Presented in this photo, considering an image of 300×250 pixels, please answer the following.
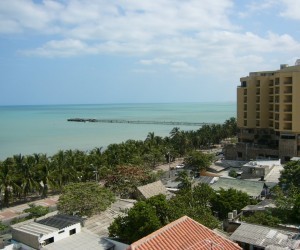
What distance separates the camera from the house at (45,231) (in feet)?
66.8

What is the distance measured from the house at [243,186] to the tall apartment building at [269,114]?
2035cm

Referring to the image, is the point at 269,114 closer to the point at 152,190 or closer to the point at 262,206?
the point at 152,190

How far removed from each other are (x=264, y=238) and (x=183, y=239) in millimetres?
5417

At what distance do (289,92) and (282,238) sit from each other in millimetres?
39287

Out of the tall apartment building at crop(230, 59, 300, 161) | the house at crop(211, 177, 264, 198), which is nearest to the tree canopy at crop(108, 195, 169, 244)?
the house at crop(211, 177, 264, 198)

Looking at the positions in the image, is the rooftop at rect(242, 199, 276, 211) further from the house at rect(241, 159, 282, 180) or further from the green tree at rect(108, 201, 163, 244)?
the house at rect(241, 159, 282, 180)

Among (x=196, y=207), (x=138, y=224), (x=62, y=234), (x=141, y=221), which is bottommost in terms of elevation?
(x=62, y=234)

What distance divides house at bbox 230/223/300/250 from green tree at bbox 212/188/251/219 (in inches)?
296

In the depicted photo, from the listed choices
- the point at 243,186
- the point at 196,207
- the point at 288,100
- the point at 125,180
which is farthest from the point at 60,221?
the point at 288,100

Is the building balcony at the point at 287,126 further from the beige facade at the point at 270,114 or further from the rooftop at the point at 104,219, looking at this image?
the rooftop at the point at 104,219

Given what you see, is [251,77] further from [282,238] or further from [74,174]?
[282,238]

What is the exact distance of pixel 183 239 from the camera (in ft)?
49.0

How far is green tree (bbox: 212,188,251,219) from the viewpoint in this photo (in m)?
27.1

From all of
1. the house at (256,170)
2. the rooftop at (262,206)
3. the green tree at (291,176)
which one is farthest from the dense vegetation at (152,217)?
the house at (256,170)
